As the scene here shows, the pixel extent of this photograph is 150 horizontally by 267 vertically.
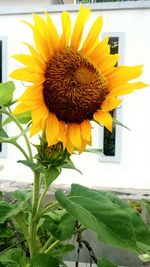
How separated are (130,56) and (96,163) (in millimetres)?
1099

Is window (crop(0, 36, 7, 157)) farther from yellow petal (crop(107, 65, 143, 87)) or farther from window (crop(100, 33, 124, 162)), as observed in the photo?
yellow petal (crop(107, 65, 143, 87))

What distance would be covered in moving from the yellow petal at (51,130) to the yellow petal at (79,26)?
10cm

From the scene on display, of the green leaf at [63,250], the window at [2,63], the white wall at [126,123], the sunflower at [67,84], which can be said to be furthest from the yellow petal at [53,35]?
the window at [2,63]

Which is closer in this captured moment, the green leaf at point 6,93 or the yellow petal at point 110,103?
the yellow petal at point 110,103

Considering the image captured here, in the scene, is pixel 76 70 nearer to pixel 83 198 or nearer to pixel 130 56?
pixel 83 198

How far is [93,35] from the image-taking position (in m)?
0.58

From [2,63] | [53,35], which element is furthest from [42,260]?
[2,63]

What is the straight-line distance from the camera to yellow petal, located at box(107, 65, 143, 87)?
0.56 metres

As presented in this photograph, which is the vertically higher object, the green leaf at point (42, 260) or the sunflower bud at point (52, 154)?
the sunflower bud at point (52, 154)

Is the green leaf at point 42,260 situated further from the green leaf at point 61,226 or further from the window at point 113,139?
the window at point 113,139

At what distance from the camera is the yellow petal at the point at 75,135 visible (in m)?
0.54

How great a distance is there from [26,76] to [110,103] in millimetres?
107

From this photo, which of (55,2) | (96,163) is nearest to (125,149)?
(96,163)

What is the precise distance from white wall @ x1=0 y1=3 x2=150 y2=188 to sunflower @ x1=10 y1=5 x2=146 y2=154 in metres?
3.55
